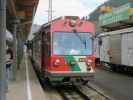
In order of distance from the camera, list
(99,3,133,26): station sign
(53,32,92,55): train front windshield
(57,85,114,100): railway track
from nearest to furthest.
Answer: (57,85,114,100): railway track
(53,32,92,55): train front windshield
(99,3,133,26): station sign

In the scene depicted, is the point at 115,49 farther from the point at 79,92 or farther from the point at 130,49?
the point at 79,92

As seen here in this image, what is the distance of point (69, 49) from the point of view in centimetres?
1820

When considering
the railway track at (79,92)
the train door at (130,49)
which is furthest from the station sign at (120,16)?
the railway track at (79,92)

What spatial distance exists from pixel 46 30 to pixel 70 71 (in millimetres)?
2214

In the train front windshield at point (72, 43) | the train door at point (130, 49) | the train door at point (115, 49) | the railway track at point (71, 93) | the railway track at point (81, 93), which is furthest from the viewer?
the train door at point (115, 49)

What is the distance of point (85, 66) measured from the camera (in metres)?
18.2

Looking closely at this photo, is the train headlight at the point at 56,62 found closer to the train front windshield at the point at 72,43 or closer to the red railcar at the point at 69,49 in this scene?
the red railcar at the point at 69,49

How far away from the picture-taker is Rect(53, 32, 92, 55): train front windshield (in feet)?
59.5

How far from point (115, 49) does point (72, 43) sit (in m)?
11.4

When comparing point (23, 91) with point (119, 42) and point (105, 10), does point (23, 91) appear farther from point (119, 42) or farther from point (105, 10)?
point (105, 10)

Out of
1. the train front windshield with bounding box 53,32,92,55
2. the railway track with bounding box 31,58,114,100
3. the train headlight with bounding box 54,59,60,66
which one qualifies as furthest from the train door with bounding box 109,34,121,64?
the train headlight with bounding box 54,59,60,66

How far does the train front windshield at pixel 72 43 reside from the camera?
1812 cm

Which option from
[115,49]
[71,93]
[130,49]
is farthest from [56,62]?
[115,49]

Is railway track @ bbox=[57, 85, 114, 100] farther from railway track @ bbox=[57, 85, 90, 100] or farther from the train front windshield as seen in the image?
the train front windshield
